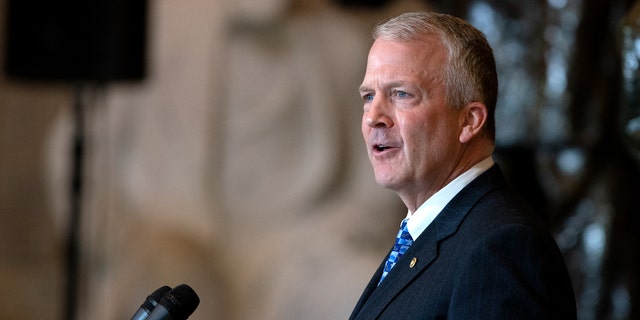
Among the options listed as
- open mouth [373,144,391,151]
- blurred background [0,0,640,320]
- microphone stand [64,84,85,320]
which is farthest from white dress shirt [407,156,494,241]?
microphone stand [64,84,85,320]

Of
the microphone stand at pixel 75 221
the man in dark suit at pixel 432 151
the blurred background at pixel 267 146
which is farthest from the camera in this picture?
the microphone stand at pixel 75 221

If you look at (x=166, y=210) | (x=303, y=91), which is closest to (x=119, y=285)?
(x=166, y=210)

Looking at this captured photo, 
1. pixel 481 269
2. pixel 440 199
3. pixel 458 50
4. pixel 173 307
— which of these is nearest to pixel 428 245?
pixel 440 199

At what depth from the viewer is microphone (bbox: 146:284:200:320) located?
76.6 inches

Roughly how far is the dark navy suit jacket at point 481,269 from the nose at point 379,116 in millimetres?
177

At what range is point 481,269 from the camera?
1799 millimetres

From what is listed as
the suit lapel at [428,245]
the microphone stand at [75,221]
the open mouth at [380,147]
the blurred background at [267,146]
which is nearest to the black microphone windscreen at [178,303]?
the suit lapel at [428,245]

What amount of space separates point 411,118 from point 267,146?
13.4ft

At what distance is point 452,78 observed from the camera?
2027 millimetres

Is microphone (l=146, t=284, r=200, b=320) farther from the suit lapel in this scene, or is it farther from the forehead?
the forehead

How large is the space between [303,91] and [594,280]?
183cm

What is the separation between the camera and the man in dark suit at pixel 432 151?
194cm

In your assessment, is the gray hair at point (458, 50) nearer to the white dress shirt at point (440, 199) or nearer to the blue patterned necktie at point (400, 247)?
the white dress shirt at point (440, 199)

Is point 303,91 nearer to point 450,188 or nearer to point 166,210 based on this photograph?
point 166,210
